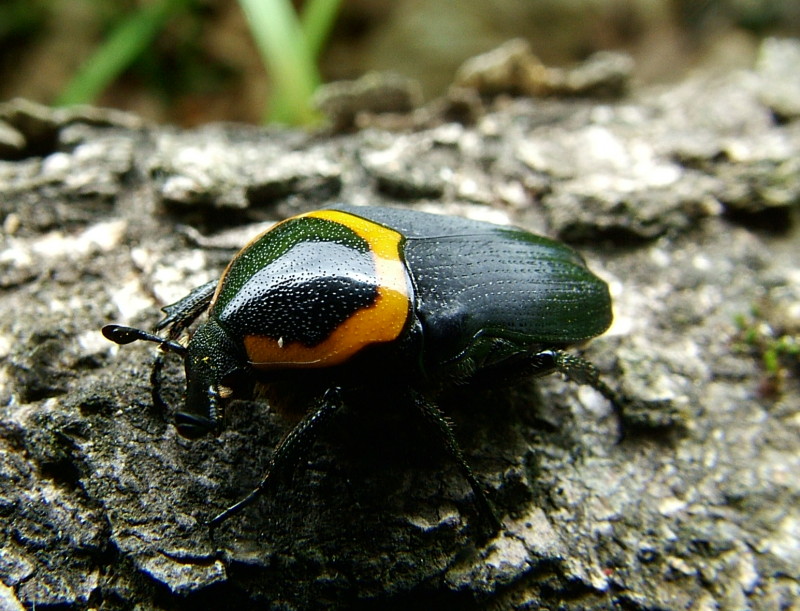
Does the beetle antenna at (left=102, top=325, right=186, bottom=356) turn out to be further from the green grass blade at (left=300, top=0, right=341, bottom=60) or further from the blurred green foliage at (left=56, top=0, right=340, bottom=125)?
the green grass blade at (left=300, top=0, right=341, bottom=60)

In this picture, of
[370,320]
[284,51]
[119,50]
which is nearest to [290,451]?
[370,320]

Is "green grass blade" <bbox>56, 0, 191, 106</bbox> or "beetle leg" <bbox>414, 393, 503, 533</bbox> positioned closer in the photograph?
"beetle leg" <bbox>414, 393, 503, 533</bbox>

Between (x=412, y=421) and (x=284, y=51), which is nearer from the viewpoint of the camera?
(x=412, y=421)

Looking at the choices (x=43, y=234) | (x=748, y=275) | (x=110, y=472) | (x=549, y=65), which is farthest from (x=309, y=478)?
(x=549, y=65)

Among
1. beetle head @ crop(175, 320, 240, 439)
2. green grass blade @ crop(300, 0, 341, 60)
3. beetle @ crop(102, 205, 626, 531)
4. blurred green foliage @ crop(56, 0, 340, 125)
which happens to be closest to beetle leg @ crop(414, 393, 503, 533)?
beetle @ crop(102, 205, 626, 531)

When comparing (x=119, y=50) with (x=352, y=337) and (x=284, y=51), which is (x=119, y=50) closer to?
(x=284, y=51)

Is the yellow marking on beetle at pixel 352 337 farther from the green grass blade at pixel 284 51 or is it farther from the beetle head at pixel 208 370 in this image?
the green grass blade at pixel 284 51

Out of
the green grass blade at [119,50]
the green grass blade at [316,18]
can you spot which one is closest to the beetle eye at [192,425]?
the green grass blade at [316,18]
